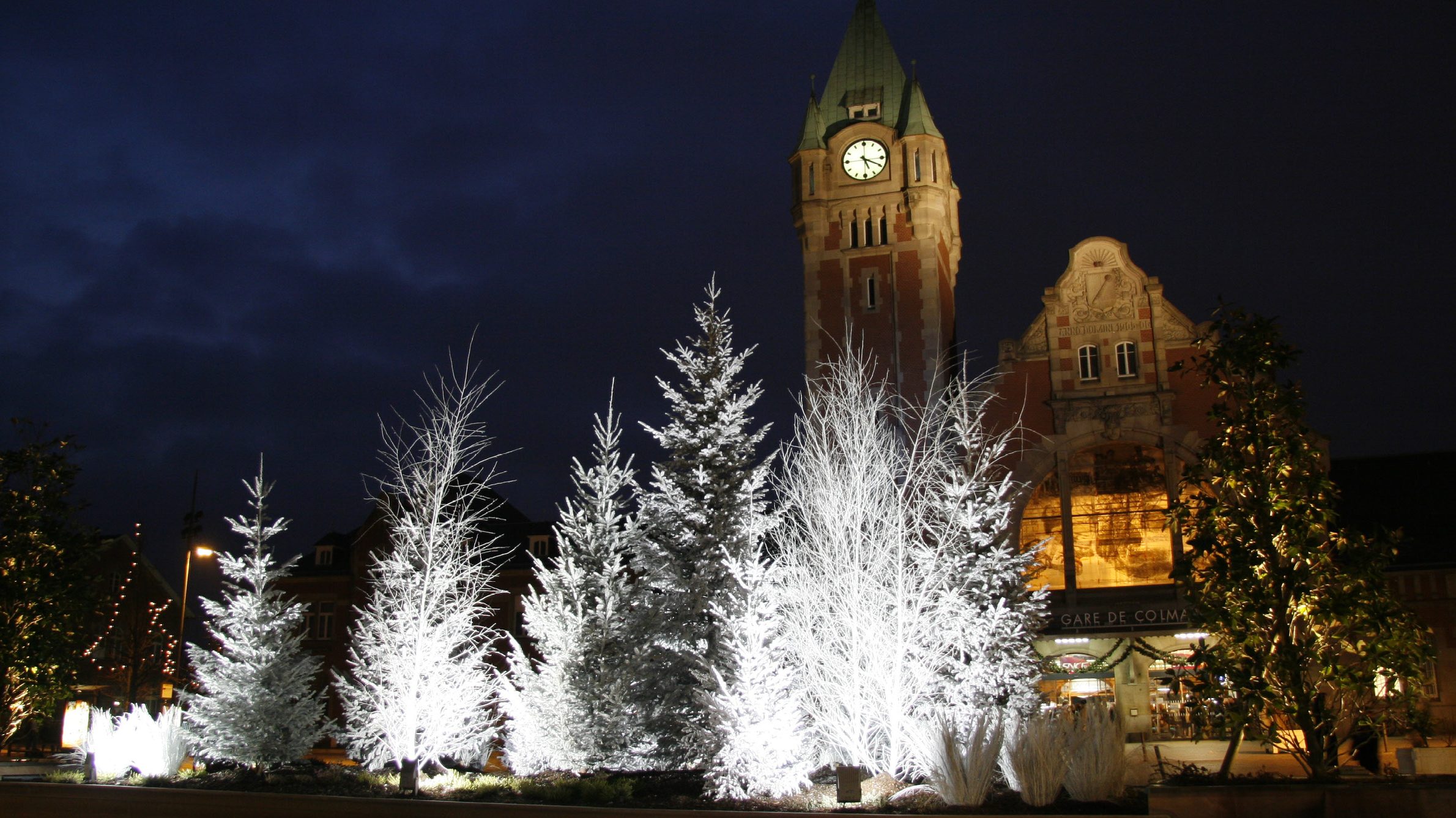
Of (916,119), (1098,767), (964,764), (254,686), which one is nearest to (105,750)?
(254,686)

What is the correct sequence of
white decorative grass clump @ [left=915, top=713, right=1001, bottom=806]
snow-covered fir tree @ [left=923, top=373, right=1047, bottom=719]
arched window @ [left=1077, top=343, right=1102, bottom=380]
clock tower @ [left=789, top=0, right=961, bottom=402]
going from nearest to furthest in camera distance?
white decorative grass clump @ [left=915, top=713, right=1001, bottom=806], snow-covered fir tree @ [left=923, top=373, right=1047, bottom=719], arched window @ [left=1077, top=343, right=1102, bottom=380], clock tower @ [left=789, top=0, right=961, bottom=402]

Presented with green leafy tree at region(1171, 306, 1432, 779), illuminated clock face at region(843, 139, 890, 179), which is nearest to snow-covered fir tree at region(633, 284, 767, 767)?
green leafy tree at region(1171, 306, 1432, 779)

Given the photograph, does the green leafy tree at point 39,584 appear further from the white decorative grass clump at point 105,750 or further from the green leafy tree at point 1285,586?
the green leafy tree at point 1285,586

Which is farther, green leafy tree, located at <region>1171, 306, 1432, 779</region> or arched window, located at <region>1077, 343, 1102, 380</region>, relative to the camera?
arched window, located at <region>1077, 343, 1102, 380</region>

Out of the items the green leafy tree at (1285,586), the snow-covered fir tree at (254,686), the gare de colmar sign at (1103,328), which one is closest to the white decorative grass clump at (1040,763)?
the green leafy tree at (1285,586)

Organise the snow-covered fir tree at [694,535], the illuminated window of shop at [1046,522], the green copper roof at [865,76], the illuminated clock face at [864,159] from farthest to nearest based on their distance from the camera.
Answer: the green copper roof at [865,76] → the illuminated clock face at [864,159] → the illuminated window of shop at [1046,522] → the snow-covered fir tree at [694,535]

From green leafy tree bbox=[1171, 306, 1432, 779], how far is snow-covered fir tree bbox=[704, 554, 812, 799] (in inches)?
252

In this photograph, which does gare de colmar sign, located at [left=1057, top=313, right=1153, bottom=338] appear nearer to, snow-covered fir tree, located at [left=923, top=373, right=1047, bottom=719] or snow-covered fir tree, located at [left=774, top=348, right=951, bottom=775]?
snow-covered fir tree, located at [left=923, top=373, right=1047, bottom=719]

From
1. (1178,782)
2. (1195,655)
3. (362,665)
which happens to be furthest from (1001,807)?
(362,665)

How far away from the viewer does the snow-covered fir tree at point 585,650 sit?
23172 millimetres

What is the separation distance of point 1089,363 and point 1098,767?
22.2 m

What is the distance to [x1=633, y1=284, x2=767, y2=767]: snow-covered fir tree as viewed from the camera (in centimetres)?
2061

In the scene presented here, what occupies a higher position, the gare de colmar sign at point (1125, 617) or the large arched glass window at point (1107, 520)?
the large arched glass window at point (1107, 520)

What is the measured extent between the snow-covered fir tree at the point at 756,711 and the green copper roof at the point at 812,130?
2680 centimetres
